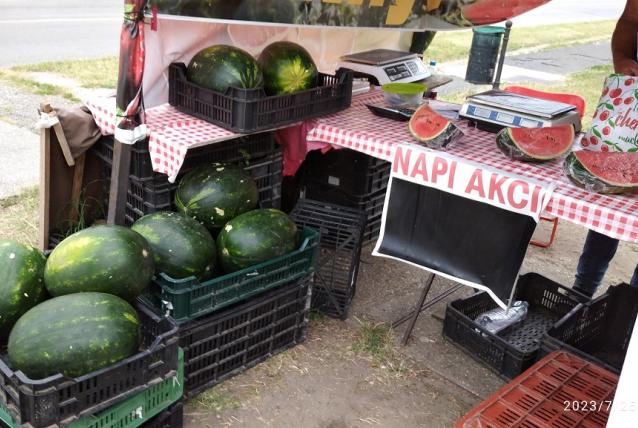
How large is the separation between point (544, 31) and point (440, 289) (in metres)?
19.9

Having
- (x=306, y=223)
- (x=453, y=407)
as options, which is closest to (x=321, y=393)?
(x=453, y=407)

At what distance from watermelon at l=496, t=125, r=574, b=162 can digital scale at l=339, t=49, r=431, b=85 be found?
166 centimetres

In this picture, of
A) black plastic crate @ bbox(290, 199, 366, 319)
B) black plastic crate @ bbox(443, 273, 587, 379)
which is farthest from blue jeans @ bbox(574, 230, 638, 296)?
black plastic crate @ bbox(290, 199, 366, 319)

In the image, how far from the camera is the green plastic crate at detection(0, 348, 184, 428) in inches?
98.1

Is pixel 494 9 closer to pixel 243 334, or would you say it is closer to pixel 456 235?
pixel 456 235

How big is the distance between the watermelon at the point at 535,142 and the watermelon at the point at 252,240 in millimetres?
1428

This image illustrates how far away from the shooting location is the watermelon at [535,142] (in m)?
3.59

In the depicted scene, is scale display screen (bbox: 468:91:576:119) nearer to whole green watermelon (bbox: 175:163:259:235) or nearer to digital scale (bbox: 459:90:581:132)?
digital scale (bbox: 459:90:581:132)

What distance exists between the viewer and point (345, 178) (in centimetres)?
496

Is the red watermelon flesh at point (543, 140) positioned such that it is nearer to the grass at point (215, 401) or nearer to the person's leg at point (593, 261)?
the person's leg at point (593, 261)

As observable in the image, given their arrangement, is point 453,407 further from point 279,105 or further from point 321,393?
point 279,105

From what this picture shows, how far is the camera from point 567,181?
337 cm

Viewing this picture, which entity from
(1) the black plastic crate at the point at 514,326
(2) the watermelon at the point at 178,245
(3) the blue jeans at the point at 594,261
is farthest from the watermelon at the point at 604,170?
(2) the watermelon at the point at 178,245

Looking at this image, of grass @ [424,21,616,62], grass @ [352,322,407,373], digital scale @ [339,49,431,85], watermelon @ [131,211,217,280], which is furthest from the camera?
grass @ [424,21,616,62]
